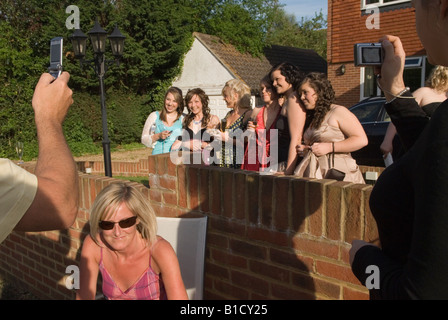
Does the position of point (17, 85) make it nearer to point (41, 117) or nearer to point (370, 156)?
point (370, 156)

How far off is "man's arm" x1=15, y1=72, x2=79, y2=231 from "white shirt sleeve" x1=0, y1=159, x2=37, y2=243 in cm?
3

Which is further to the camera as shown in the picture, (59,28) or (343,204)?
(59,28)

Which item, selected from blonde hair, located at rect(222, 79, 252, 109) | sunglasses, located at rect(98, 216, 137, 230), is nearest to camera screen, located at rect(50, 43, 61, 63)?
sunglasses, located at rect(98, 216, 137, 230)

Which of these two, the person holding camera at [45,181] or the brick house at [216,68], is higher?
the brick house at [216,68]

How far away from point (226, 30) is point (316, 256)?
20.0m

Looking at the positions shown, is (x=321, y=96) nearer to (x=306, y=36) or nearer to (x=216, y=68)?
(x=216, y=68)

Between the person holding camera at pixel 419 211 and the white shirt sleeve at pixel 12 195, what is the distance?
1.08m

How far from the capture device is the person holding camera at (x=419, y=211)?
0.93 m

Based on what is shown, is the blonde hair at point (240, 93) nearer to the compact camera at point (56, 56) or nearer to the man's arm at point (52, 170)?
the compact camera at point (56, 56)

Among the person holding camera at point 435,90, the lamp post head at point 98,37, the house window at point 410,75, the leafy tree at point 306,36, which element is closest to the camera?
the person holding camera at point 435,90

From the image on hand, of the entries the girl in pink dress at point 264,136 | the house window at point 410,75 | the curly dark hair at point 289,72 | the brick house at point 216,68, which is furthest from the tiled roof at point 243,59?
the curly dark hair at point 289,72

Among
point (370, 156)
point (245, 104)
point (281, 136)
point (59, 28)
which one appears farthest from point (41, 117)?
point (59, 28)

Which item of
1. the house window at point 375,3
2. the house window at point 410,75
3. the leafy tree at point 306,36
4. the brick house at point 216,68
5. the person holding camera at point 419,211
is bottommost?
the person holding camera at point 419,211

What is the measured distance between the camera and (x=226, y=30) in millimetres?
20797
